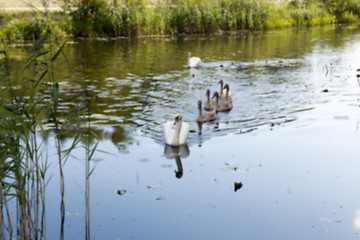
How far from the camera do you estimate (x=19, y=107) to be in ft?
16.8

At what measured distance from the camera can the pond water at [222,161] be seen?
5703 mm

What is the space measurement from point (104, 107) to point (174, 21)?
62.1ft

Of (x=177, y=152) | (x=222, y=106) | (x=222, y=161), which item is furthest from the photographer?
(x=222, y=106)

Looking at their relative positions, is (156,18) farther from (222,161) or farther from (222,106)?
(222,161)

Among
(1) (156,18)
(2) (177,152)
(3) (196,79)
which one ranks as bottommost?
(2) (177,152)

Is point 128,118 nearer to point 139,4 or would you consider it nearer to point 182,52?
point 182,52

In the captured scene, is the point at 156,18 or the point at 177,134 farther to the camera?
the point at 156,18

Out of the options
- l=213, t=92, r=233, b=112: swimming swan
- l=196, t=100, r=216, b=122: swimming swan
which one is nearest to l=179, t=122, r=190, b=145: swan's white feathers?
l=196, t=100, r=216, b=122: swimming swan

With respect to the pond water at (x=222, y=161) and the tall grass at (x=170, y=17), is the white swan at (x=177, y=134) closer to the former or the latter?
the pond water at (x=222, y=161)

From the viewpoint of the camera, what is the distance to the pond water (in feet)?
18.7

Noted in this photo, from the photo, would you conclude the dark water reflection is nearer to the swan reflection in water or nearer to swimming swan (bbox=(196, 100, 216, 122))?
swimming swan (bbox=(196, 100, 216, 122))

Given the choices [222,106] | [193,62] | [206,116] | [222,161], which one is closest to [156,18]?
[193,62]

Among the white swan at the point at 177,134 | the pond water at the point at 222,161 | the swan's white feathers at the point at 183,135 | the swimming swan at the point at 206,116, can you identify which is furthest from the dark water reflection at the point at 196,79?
the swan's white feathers at the point at 183,135

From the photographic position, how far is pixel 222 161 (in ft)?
25.5
